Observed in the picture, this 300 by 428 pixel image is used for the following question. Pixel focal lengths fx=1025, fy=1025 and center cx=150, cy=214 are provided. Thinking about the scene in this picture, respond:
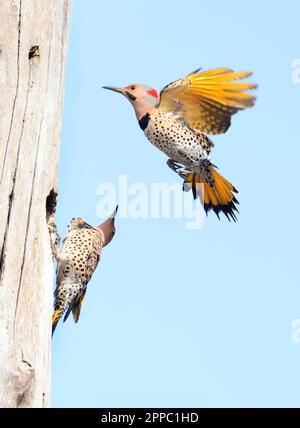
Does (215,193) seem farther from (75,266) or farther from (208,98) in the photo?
(75,266)

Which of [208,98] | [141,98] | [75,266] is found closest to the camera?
[75,266]

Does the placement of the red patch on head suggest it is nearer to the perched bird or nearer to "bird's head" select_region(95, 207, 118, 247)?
"bird's head" select_region(95, 207, 118, 247)

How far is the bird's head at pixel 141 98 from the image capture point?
18.9 feet

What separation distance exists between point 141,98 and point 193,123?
328mm

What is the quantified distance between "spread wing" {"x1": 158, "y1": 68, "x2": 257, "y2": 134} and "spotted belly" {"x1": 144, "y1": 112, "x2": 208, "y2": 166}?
5cm

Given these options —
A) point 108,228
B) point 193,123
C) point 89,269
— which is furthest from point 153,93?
point 89,269

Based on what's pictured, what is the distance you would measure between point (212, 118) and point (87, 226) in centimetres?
89

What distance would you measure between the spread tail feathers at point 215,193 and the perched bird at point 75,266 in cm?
67

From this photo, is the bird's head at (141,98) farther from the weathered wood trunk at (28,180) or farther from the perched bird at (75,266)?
the weathered wood trunk at (28,180)

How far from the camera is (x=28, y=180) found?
161 inches

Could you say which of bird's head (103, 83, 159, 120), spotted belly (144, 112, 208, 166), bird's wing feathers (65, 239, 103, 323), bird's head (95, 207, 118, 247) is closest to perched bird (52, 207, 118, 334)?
bird's wing feathers (65, 239, 103, 323)

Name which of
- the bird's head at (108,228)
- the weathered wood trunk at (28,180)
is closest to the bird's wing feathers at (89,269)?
the bird's head at (108,228)

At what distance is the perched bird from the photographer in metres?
5.12
